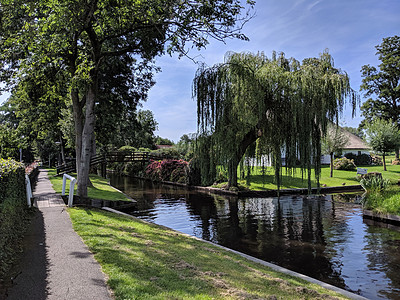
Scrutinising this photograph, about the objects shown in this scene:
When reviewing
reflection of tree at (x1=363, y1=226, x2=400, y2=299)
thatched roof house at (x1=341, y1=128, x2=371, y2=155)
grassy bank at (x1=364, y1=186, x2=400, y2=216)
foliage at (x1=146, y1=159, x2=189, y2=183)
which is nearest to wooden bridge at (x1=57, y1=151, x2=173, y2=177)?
foliage at (x1=146, y1=159, x2=189, y2=183)

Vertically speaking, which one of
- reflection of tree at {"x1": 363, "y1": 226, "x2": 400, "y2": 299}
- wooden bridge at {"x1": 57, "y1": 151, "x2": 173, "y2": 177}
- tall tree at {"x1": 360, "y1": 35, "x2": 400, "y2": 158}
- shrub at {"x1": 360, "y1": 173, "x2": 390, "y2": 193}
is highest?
tall tree at {"x1": 360, "y1": 35, "x2": 400, "y2": 158}

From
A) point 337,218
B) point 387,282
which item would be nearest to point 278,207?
point 337,218

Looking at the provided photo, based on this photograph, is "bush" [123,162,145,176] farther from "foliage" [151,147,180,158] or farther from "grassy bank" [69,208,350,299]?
"grassy bank" [69,208,350,299]

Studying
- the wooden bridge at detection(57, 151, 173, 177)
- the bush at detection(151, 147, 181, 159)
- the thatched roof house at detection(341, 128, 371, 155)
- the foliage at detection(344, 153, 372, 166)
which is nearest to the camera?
the wooden bridge at detection(57, 151, 173, 177)

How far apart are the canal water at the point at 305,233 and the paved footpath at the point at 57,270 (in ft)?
17.7

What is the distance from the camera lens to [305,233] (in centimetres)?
1192

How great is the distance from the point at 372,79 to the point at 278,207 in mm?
45179

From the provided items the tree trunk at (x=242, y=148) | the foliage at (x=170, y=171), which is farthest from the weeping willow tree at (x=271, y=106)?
the foliage at (x=170, y=171)

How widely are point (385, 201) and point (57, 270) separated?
14.7 meters

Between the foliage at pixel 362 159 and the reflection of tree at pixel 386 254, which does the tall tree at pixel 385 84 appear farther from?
the reflection of tree at pixel 386 254

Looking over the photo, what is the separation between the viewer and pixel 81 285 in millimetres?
4332

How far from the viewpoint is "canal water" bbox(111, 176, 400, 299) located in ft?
25.5

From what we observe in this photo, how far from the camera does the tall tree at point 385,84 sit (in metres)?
49.2

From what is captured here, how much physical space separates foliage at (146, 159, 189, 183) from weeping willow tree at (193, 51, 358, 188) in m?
12.2
